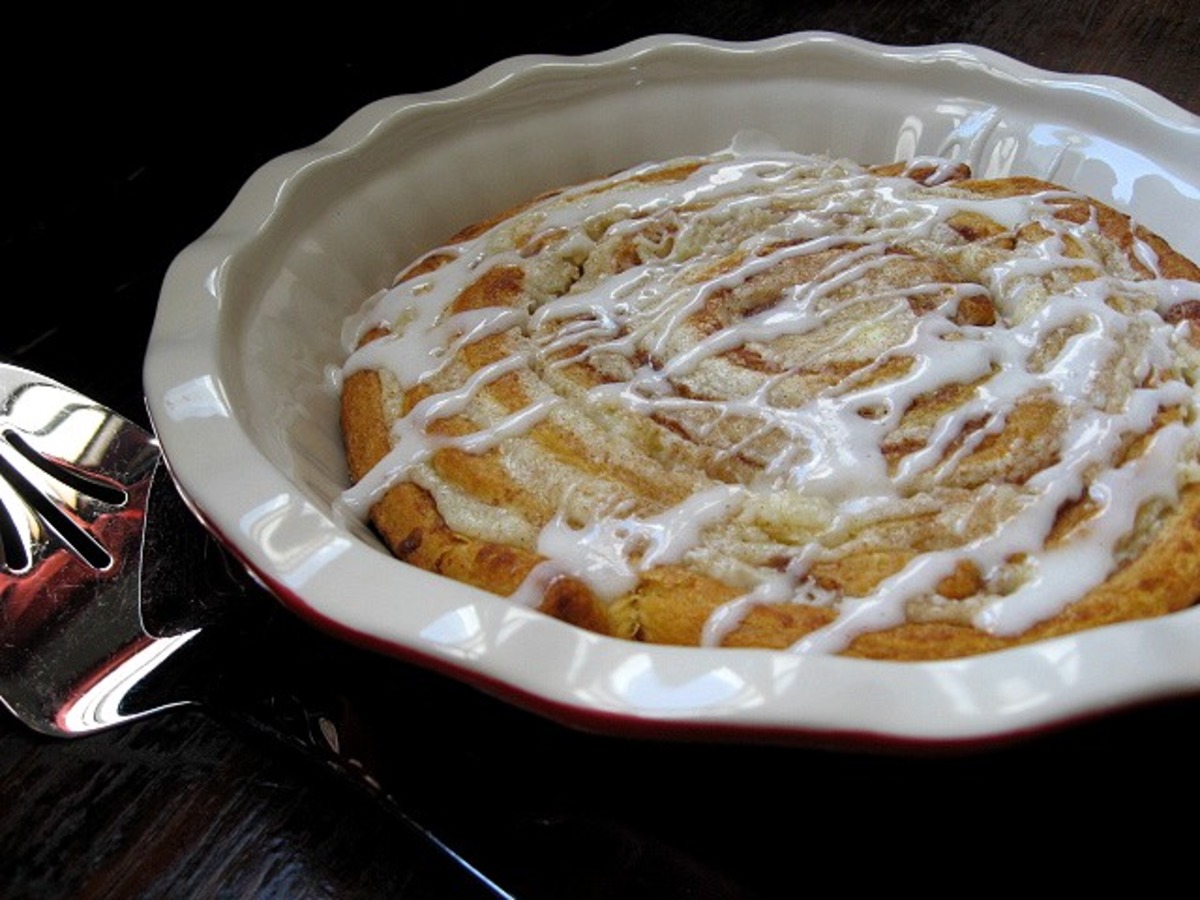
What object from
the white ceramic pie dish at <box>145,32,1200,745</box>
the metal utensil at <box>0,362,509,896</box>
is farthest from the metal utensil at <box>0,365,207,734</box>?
the white ceramic pie dish at <box>145,32,1200,745</box>

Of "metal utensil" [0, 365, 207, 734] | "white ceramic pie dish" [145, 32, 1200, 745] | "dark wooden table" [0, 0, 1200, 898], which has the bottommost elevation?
"metal utensil" [0, 365, 207, 734]

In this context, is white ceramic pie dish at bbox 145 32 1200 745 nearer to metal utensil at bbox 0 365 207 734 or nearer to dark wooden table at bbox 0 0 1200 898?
dark wooden table at bbox 0 0 1200 898

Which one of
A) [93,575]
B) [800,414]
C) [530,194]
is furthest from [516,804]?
[530,194]

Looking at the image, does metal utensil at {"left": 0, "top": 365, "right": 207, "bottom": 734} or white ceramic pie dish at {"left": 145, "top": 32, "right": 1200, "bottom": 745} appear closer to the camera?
white ceramic pie dish at {"left": 145, "top": 32, "right": 1200, "bottom": 745}

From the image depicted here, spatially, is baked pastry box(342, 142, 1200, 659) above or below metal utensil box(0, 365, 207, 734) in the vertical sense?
above

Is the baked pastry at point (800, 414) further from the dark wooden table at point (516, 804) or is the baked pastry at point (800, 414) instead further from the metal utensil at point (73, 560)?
the metal utensil at point (73, 560)

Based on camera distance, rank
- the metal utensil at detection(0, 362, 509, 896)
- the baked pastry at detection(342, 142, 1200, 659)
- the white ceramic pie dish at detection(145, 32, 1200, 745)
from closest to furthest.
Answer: the white ceramic pie dish at detection(145, 32, 1200, 745)
the baked pastry at detection(342, 142, 1200, 659)
the metal utensil at detection(0, 362, 509, 896)

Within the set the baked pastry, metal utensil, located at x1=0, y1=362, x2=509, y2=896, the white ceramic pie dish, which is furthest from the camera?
metal utensil, located at x1=0, y1=362, x2=509, y2=896

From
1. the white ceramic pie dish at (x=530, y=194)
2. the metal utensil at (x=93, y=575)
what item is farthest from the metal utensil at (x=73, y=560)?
the white ceramic pie dish at (x=530, y=194)
